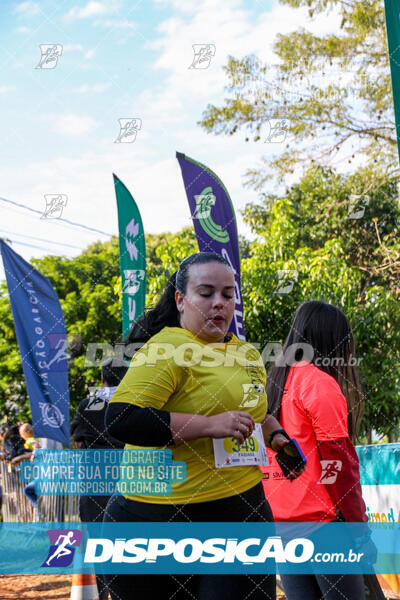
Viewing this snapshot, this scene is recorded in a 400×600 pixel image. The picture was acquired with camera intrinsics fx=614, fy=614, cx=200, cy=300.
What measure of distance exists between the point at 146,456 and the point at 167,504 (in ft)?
0.48

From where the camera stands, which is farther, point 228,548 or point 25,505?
point 25,505

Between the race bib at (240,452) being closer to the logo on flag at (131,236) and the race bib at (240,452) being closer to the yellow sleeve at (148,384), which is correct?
the yellow sleeve at (148,384)

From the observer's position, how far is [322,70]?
32.2 ft

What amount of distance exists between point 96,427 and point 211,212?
2.09 metres

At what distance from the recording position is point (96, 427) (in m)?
4.02

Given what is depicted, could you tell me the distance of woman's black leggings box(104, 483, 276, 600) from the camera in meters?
1.71

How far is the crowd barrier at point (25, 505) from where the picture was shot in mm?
8016

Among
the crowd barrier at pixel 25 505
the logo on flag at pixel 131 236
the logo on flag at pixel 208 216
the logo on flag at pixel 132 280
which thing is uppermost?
the logo on flag at pixel 131 236

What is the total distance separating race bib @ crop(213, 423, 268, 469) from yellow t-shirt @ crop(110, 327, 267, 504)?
17mm

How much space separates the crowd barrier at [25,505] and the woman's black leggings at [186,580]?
621cm

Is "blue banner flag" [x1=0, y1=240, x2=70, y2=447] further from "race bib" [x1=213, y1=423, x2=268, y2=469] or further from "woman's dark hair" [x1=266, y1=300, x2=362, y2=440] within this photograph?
"race bib" [x1=213, y1=423, x2=268, y2=469]

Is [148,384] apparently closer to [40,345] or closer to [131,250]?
[131,250]

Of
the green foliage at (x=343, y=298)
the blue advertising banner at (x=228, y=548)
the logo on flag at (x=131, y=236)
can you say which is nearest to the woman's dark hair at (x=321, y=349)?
the blue advertising banner at (x=228, y=548)

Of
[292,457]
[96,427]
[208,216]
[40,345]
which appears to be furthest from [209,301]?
[40,345]
